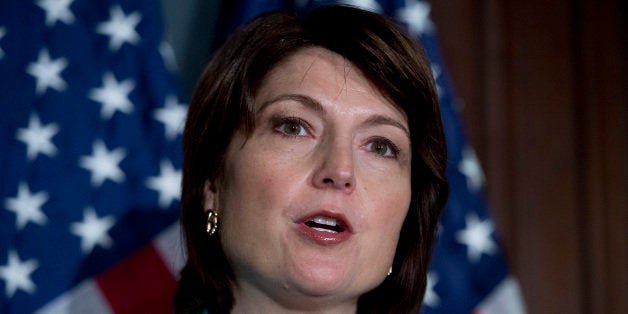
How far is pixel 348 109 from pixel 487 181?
2.50 feet

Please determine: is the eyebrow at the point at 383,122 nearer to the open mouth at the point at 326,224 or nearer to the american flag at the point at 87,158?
the open mouth at the point at 326,224

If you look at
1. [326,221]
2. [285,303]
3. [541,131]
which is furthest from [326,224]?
[541,131]

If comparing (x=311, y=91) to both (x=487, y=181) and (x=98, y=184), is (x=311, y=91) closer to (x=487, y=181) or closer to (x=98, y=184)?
(x=98, y=184)

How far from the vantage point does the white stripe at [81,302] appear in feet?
4.43

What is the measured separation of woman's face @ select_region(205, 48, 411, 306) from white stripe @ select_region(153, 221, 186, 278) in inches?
17.1

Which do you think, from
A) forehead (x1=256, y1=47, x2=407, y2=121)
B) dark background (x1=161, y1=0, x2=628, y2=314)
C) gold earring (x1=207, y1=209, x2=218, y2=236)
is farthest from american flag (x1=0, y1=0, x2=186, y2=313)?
forehead (x1=256, y1=47, x2=407, y2=121)

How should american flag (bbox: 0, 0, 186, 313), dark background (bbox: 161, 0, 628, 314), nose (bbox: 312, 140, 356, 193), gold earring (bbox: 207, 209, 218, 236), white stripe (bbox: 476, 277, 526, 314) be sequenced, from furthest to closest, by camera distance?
dark background (bbox: 161, 0, 628, 314)
white stripe (bbox: 476, 277, 526, 314)
american flag (bbox: 0, 0, 186, 313)
gold earring (bbox: 207, 209, 218, 236)
nose (bbox: 312, 140, 356, 193)

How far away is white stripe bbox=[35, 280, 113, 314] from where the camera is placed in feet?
4.43

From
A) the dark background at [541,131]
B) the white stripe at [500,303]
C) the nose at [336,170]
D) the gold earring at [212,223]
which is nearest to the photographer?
the nose at [336,170]

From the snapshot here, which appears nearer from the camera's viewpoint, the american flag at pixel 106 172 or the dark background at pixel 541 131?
the american flag at pixel 106 172

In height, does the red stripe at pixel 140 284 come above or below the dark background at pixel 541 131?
below

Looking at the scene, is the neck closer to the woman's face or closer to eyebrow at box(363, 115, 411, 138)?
the woman's face

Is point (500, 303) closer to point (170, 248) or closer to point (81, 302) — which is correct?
point (170, 248)

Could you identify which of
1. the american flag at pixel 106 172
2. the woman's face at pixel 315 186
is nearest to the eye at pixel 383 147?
the woman's face at pixel 315 186
